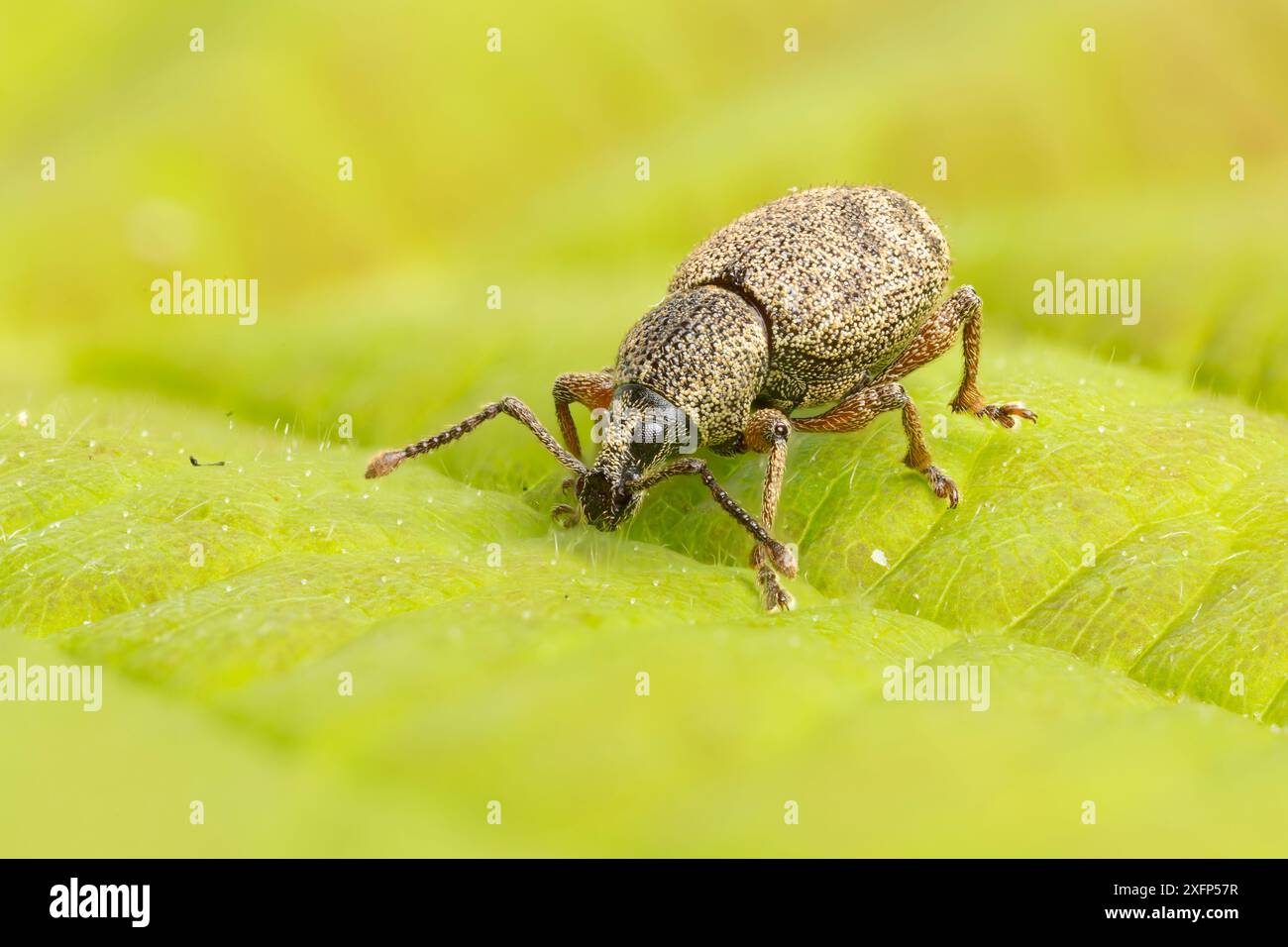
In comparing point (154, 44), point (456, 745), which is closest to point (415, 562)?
point (456, 745)

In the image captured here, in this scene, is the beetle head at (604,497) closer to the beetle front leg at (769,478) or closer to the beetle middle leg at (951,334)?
the beetle front leg at (769,478)

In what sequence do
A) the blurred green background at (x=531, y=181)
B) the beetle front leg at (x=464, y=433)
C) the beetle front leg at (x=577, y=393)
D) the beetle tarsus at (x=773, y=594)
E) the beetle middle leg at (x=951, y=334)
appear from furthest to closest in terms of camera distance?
the blurred green background at (x=531, y=181) → the beetle middle leg at (x=951, y=334) → the beetle front leg at (x=577, y=393) → the beetle front leg at (x=464, y=433) → the beetle tarsus at (x=773, y=594)

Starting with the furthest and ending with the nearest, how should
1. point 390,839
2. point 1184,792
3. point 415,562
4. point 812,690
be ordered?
point 415,562, point 812,690, point 1184,792, point 390,839

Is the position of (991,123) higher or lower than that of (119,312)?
higher

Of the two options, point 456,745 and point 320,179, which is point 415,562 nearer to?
point 456,745

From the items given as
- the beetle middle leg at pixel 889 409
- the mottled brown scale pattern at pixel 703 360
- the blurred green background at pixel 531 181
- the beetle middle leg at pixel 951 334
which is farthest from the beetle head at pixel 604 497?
the beetle middle leg at pixel 951 334

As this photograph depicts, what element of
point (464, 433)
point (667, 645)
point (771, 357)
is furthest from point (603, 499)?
point (667, 645)
